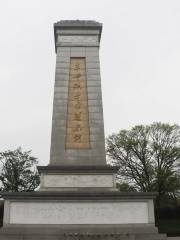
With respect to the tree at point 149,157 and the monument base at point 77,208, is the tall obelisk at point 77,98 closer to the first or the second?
the monument base at point 77,208

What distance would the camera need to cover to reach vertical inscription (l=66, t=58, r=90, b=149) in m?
12.2

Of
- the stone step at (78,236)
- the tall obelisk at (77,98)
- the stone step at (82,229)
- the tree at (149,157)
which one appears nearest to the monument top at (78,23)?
the tall obelisk at (77,98)

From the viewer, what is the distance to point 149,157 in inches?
1032

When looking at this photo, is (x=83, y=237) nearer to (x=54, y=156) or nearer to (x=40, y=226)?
(x=40, y=226)

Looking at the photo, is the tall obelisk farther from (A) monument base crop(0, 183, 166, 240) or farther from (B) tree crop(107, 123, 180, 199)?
(B) tree crop(107, 123, 180, 199)

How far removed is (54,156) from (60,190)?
114 cm

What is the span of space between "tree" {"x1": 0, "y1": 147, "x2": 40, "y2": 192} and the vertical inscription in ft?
50.9

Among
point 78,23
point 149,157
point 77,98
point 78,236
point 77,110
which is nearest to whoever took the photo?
point 78,236

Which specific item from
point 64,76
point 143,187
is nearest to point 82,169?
point 64,76

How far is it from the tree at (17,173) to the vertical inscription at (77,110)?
15.5 meters

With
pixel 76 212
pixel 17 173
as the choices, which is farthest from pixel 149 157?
pixel 76 212

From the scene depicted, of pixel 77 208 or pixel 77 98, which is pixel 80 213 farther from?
pixel 77 98

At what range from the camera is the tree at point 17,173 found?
27.0 metres

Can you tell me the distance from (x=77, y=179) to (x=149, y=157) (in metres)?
15.4
